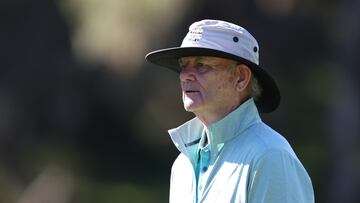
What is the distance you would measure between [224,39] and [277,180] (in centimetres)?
48

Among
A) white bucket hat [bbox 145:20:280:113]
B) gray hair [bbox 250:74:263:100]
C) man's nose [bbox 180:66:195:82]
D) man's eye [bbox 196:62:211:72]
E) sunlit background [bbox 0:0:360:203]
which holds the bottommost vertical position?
sunlit background [bbox 0:0:360:203]

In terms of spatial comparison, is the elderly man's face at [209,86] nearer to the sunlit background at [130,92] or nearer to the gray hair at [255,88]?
the gray hair at [255,88]

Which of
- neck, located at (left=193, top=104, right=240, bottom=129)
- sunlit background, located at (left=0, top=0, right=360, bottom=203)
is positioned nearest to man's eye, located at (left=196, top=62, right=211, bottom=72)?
neck, located at (left=193, top=104, right=240, bottom=129)

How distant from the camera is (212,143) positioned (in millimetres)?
3262

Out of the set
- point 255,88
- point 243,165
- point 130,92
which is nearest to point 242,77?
point 255,88

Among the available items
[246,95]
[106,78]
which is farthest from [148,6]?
[246,95]

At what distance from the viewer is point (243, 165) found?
3102mm

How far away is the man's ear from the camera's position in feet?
10.9

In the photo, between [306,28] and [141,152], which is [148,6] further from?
[141,152]

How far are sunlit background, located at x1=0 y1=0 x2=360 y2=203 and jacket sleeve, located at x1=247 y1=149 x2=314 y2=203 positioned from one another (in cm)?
963

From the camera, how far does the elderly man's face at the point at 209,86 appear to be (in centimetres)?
327

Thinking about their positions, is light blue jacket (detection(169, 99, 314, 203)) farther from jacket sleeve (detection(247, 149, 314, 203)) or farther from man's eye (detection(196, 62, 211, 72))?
man's eye (detection(196, 62, 211, 72))

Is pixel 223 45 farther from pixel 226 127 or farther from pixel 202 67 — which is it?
pixel 226 127

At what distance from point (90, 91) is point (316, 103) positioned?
3230 mm
